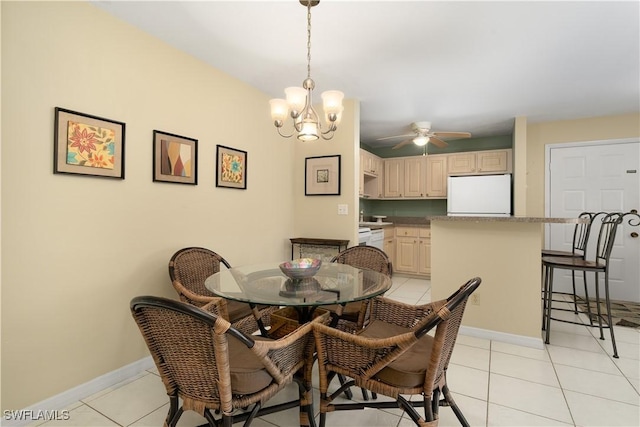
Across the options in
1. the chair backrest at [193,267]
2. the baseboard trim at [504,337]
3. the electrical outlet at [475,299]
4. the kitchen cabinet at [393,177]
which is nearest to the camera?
the chair backrest at [193,267]

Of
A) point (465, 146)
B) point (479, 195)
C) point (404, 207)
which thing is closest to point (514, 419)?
point (479, 195)

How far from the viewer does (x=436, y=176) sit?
5.39 m

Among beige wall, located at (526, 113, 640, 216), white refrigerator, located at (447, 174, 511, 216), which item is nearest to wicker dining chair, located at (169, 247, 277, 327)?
white refrigerator, located at (447, 174, 511, 216)

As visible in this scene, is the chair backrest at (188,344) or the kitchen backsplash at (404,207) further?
the kitchen backsplash at (404,207)

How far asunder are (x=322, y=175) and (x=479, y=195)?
2.57m

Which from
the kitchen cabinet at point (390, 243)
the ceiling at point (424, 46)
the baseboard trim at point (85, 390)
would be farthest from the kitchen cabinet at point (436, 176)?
the baseboard trim at point (85, 390)

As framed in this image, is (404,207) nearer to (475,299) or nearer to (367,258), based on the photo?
(475,299)

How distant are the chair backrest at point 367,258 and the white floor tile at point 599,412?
1.35 meters

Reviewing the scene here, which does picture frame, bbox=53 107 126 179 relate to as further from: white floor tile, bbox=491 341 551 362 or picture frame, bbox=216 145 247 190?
white floor tile, bbox=491 341 551 362

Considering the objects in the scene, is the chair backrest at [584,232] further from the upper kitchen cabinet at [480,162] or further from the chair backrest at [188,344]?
the chair backrest at [188,344]

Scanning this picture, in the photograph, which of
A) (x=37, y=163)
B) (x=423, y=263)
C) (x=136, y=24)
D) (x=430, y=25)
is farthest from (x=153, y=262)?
(x=423, y=263)

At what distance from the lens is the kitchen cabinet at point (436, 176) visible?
5312 mm

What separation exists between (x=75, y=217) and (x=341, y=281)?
5.47ft

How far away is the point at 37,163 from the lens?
5.70 ft
